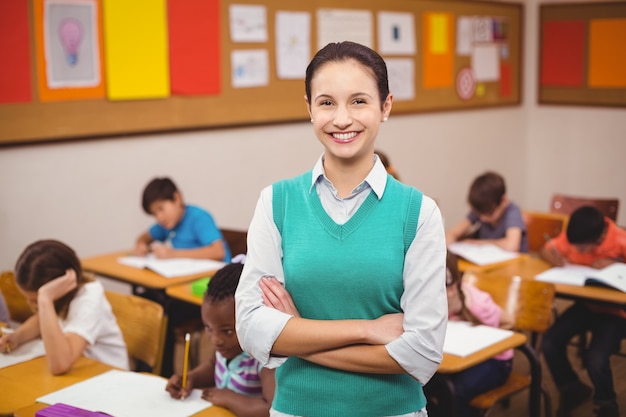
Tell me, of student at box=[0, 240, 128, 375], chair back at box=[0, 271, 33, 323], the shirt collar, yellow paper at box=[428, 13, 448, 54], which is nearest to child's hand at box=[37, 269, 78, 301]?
student at box=[0, 240, 128, 375]

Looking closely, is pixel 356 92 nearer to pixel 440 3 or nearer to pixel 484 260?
pixel 484 260

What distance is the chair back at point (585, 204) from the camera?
4.80 m

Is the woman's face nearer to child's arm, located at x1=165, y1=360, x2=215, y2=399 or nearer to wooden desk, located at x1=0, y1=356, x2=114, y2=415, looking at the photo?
child's arm, located at x1=165, y1=360, x2=215, y2=399

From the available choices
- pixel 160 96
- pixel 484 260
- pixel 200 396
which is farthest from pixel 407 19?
pixel 200 396

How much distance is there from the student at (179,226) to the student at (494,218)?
4.23ft

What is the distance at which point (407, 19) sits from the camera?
629 centimetres

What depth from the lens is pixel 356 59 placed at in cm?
146

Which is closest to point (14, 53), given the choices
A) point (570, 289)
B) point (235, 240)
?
point (235, 240)

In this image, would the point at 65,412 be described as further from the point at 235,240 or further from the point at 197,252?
the point at 235,240

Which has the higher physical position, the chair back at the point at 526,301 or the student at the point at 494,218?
the student at the point at 494,218

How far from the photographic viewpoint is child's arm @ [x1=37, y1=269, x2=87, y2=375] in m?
2.51

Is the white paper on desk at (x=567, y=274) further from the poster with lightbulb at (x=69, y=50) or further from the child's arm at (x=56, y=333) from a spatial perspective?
the poster with lightbulb at (x=69, y=50)

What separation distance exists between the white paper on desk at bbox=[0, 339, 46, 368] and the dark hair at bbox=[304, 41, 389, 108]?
1655 millimetres

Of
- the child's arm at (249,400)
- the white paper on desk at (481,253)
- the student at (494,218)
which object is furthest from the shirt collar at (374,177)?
the student at (494,218)
